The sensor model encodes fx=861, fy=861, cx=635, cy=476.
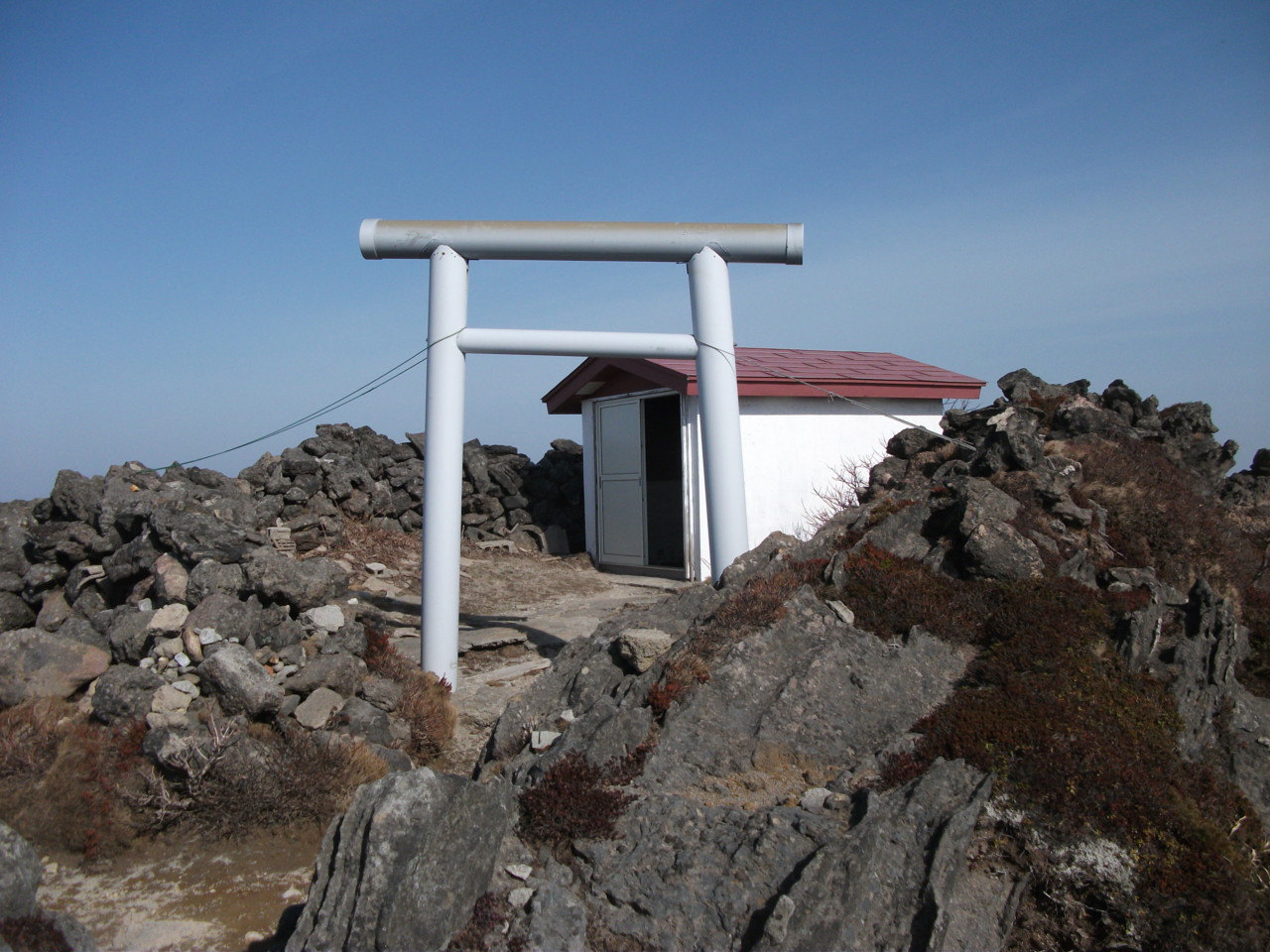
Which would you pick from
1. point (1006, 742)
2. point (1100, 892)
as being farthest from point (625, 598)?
point (1100, 892)

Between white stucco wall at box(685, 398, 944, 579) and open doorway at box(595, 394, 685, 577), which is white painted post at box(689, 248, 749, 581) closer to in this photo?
white stucco wall at box(685, 398, 944, 579)

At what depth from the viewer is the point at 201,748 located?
528 cm

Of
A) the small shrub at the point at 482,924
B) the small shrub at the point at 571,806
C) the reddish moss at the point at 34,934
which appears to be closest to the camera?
the reddish moss at the point at 34,934

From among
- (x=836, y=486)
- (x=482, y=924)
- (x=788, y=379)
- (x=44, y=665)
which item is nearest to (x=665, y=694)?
(x=482, y=924)

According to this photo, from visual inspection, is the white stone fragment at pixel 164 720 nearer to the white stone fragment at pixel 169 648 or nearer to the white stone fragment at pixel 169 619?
the white stone fragment at pixel 169 648

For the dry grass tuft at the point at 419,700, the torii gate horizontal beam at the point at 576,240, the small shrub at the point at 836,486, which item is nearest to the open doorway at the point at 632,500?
the small shrub at the point at 836,486

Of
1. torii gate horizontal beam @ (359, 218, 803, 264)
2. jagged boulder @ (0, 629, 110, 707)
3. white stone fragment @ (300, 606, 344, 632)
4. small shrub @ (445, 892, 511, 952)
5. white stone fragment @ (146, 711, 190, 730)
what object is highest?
torii gate horizontal beam @ (359, 218, 803, 264)

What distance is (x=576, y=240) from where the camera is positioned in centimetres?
733

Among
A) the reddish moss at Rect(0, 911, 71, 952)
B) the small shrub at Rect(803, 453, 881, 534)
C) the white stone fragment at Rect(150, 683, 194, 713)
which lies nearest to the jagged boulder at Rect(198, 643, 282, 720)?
the white stone fragment at Rect(150, 683, 194, 713)

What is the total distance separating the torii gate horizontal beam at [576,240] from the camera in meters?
7.31

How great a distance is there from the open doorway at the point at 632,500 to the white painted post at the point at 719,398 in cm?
579

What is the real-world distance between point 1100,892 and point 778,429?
9571mm

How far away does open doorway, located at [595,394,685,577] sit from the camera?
14.1 meters

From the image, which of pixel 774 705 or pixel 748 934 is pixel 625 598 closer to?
pixel 774 705
